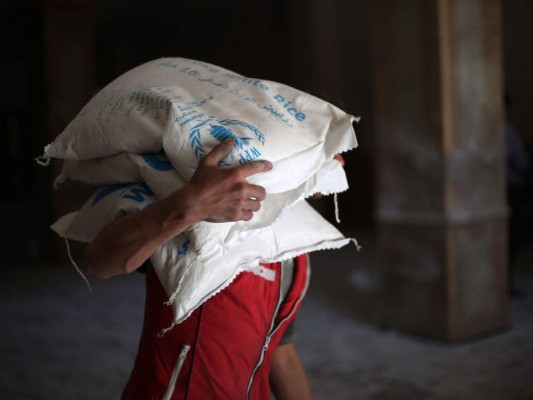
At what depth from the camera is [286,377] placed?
5.03ft

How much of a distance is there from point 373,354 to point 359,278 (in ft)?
6.84

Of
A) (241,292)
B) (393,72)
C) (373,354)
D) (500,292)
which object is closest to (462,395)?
(373,354)

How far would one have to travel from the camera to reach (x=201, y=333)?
121 cm

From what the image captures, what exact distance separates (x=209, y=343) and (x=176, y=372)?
8 centimetres

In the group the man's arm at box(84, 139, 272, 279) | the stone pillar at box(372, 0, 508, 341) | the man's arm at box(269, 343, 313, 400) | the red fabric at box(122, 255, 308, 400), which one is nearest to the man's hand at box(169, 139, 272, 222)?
the man's arm at box(84, 139, 272, 279)

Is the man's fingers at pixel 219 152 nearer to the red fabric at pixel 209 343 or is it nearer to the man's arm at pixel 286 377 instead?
the red fabric at pixel 209 343

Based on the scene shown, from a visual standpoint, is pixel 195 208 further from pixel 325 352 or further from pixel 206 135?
pixel 325 352

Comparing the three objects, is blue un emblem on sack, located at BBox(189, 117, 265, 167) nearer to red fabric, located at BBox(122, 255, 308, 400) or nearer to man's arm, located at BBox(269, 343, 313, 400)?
red fabric, located at BBox(122, 255, 308, 400)

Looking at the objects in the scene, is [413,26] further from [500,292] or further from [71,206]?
[71,206]

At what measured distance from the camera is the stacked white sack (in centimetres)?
110

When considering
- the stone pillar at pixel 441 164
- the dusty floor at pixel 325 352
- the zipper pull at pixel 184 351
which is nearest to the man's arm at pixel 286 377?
the zipper pull at pixel 184 351

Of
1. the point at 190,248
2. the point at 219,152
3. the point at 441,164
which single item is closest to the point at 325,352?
the point at 441,164

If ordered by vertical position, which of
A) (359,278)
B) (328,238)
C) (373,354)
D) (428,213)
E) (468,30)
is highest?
(468,30)

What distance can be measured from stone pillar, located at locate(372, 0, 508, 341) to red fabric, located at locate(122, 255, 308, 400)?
8.51ft
